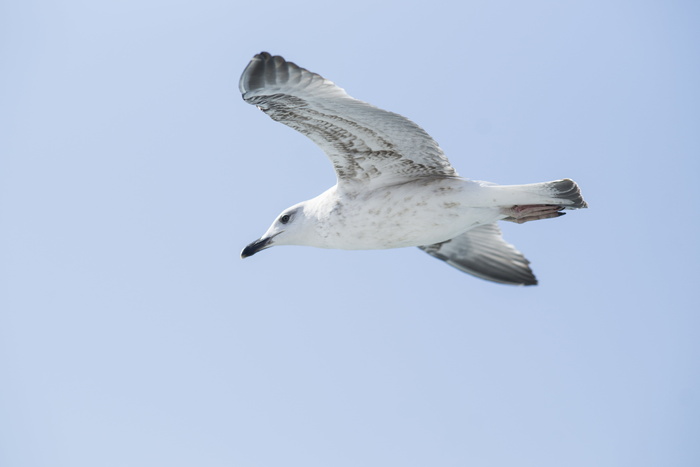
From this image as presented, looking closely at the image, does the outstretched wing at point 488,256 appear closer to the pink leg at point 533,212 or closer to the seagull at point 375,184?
the seagull at point 375,184

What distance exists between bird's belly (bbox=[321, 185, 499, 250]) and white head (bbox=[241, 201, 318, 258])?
1.09ft

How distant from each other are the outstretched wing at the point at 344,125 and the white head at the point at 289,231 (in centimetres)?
66

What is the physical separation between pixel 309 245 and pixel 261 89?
213cm

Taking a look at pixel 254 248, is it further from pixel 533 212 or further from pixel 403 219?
pixel 533 212

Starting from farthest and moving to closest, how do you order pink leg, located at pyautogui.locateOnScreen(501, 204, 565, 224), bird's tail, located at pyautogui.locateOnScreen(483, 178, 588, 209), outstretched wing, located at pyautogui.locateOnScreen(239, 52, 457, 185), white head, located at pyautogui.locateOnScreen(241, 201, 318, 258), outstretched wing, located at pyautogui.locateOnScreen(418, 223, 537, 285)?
1. outstretched wing, located at pyautogui.locateOnScreen(418, 223, 537, 285)
2. white head, located at pyautogui.locateOnScreen(241, 201, 318, 258)
3. pink leg, located at pyautogui.locateOnScreen(501, 204, 565, 224)
4. bird's tail, located at pyautogui.locateOnScreen(483, 178, 588, 209)
5. outstretched wing, located at pyautogui.locateOnScreen(239, 52, 457, 185)

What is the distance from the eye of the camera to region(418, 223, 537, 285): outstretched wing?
11883 millimetres

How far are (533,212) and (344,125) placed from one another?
2.11 m

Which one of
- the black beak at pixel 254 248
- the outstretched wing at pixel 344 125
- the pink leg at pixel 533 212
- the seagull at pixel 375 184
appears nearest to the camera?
the outstretched wing at pixel 344 125

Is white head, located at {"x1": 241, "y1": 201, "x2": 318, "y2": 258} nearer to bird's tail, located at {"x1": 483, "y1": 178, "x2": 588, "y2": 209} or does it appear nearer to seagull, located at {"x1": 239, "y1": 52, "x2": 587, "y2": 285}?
seagull, located at {"x1": 239, "y1": 52, "x2": 587, "y2": 285}

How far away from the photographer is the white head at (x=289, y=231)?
9.80 metres

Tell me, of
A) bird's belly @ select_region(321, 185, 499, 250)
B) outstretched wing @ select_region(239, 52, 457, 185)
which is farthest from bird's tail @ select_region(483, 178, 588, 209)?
outstretched wing @ select_region(239, 52, 457, 185)

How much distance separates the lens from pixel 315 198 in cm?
997

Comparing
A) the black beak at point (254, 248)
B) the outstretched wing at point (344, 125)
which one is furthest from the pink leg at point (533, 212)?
the black beak at point (254, 248)

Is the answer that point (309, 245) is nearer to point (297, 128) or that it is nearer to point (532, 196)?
point (297, 128)
